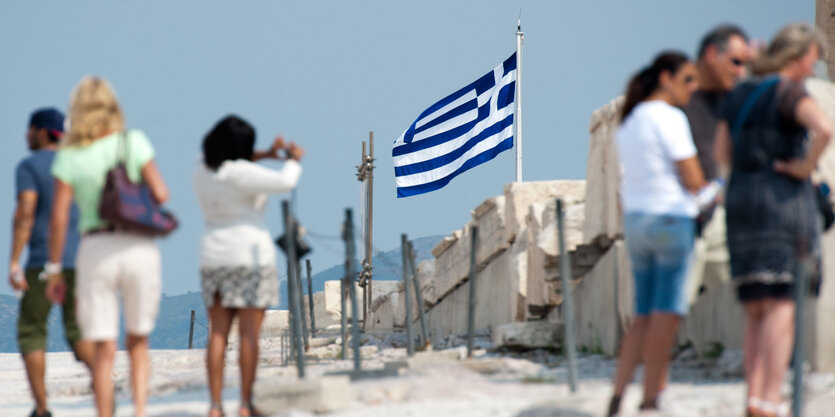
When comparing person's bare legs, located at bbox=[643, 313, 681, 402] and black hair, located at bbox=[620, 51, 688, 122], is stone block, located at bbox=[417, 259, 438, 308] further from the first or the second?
person's bare legs, located at bbox=[643, 313, 681, 402]

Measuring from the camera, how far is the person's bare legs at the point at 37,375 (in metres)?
6.13

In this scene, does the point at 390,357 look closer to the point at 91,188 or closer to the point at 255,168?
the point at 255,168

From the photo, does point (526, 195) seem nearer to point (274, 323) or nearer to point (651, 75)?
point (651, 75)

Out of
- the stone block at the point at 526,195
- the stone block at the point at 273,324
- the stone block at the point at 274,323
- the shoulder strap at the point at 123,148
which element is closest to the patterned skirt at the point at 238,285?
the shoulder strap at the point at 123,148

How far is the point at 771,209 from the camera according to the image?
4.49m

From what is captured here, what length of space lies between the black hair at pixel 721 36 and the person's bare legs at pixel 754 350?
1212 mm

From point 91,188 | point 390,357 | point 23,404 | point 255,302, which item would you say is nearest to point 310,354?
point 390,357

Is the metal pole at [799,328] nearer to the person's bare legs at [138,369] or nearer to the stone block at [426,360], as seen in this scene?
the person's bare legs at [138,369]

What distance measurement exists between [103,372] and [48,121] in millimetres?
1814

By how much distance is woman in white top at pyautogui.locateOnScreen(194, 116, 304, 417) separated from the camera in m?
5.70

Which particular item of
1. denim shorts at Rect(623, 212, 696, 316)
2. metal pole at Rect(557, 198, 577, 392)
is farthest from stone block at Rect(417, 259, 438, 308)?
denim shorts at Rect(623, 212, 696, 316)

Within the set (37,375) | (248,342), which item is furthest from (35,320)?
(248,342)

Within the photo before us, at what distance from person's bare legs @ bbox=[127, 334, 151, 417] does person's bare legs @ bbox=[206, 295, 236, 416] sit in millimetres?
679

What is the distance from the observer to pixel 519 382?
22.9ft
